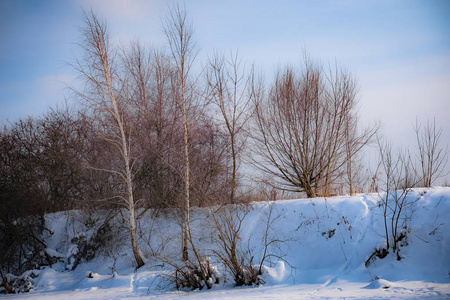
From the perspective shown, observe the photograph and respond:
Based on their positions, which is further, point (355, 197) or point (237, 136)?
point (237, 136)

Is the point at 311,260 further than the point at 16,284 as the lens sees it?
No

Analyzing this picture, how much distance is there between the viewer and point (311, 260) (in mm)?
9164

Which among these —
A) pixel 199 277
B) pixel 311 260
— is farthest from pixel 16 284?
pixel 311 260

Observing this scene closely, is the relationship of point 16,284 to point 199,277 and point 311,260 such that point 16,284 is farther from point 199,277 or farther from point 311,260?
point 311,260

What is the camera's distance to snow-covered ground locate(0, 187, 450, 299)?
726cm

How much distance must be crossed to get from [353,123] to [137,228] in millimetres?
9146

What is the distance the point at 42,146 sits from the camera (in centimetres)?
1478

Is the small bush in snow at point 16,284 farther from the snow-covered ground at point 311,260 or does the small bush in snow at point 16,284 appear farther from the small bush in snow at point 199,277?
the small bush in snow at point 199,277

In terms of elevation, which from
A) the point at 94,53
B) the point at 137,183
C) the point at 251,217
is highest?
the point at 94,53

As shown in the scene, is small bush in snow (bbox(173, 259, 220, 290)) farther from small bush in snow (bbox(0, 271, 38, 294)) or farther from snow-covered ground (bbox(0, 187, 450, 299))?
small bush in snow (bbox(0, 271, 38, 294))

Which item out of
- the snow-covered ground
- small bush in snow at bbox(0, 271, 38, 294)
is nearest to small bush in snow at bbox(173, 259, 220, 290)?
the snow-covered ground

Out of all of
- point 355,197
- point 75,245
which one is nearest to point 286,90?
point 355,197

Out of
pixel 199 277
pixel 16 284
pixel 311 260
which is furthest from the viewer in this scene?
pixel 16 284

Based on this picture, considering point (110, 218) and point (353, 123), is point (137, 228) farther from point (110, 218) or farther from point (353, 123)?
point (353, 123)
